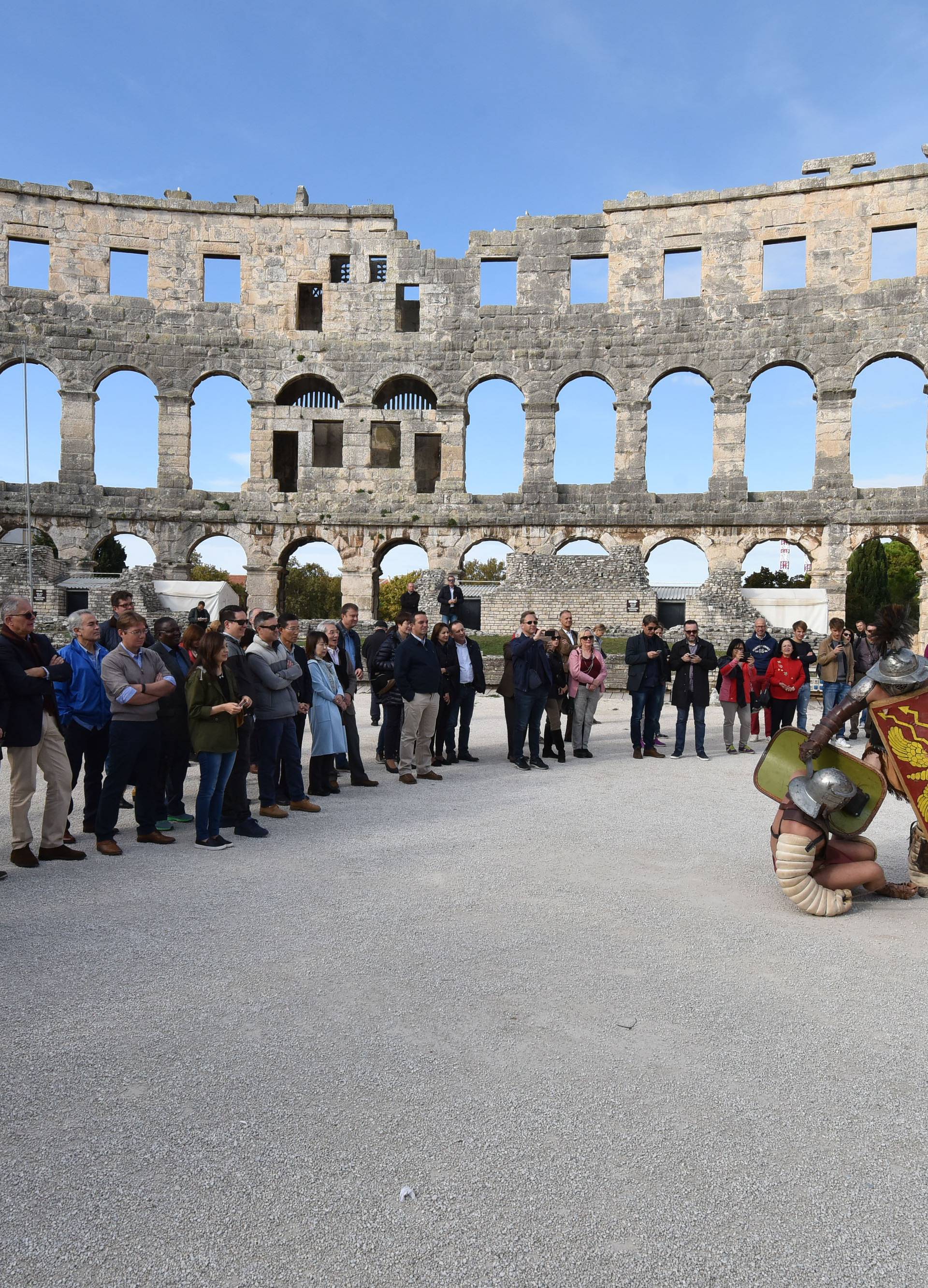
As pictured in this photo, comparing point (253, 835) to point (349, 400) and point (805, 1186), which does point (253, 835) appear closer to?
point (805, 1186)

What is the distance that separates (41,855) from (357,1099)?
439 cm

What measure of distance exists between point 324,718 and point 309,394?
93.0 feet

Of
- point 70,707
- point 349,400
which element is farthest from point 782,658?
point 349,400

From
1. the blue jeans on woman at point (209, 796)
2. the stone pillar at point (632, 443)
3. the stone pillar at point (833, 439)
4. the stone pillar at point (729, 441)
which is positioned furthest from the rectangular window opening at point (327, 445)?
the blue jeans on woman at point (209, 796)

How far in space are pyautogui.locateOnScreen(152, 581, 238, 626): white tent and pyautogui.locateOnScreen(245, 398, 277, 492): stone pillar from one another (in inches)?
170

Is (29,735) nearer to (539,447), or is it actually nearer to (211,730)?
(211,730)

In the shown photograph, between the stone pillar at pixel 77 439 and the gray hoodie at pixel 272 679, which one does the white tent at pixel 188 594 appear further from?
the gray hoodie at pixel 272 679

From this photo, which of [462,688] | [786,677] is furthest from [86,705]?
[786,677]

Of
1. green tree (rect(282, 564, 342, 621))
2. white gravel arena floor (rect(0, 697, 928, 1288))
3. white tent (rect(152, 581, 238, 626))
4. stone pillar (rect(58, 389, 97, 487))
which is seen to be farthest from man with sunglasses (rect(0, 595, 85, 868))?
green tree (rect(282, 564, 342, 621))

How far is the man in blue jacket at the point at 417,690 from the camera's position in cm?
1043

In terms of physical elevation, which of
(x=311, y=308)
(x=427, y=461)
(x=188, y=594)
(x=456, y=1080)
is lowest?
(x=456, y=1080)

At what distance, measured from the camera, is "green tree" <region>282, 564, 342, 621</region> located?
62469 millimetres

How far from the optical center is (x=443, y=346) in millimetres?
30547

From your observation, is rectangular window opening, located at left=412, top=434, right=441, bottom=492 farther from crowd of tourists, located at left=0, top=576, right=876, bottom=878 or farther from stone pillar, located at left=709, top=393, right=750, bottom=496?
crowd of tourists, located at left=0, top=576, right=876, bottom=878
